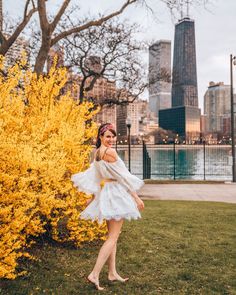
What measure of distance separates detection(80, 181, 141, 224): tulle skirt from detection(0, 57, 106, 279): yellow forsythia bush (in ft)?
1.73

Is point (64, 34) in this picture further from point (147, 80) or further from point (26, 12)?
point (147, 80)

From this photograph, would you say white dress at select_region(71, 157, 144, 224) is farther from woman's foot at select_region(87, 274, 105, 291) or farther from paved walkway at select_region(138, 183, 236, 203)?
paved walkway at select_region(138, 183, 236, 203)

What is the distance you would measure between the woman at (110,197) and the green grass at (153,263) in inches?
19.4

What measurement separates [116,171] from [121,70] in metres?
16.3

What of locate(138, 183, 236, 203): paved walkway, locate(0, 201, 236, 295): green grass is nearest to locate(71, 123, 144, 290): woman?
locate(0, 201, 236, 295): green grass

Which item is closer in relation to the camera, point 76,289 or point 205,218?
point 76,289

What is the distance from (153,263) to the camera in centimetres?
535

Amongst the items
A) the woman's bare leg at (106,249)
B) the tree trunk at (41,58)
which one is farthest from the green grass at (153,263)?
the tree trunk at (41,58)

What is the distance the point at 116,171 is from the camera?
429cm

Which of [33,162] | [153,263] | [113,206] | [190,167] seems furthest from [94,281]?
[190,167]

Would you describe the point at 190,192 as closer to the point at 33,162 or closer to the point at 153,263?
the point at 153,263

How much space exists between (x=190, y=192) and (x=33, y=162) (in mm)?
11586

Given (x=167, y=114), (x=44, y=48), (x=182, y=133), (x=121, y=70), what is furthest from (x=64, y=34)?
(x=167, y=114)

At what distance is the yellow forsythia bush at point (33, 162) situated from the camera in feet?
12.8
